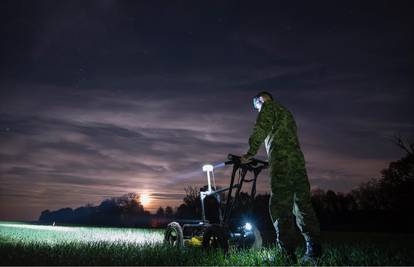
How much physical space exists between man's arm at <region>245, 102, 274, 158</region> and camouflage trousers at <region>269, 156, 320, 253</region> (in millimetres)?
384

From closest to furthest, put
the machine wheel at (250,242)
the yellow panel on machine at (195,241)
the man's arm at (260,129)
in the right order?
the man's arm at (260,129) → the machine wheel at (250,242) → the yellow panel on machine at (195,241)

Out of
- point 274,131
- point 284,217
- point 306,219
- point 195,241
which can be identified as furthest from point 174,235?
point 274,131

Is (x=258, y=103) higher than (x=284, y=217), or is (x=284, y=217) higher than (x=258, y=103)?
(x=258, y=103)

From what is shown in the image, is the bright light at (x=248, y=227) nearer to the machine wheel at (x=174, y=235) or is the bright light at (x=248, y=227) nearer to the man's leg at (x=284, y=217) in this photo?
the machine wheel at (x=174, y=235)

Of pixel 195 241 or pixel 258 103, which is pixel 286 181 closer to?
pixel 258 103

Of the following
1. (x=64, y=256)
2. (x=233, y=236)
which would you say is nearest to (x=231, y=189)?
(x=233, y=236)

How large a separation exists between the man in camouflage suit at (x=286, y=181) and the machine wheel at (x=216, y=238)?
4.04 feet

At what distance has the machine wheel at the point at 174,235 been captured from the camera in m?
8.04

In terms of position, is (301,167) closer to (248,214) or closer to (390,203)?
(248,214)

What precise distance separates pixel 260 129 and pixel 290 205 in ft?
4.08

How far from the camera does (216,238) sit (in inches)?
284

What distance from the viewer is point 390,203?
5125 cm

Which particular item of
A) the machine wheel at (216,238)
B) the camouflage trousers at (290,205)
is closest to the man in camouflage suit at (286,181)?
the camouflage trousers at (290,205)

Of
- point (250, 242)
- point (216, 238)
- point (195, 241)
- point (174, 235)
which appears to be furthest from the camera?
point (174, 235)
